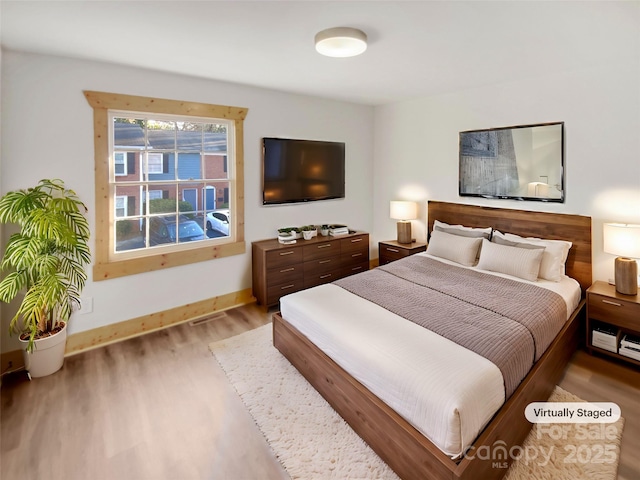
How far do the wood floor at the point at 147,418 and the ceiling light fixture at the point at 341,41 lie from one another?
8.41ft

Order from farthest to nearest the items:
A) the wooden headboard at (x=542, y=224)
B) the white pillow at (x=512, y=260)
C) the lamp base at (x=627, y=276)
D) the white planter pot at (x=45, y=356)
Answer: the wooden headboard at (x=542, y=224) < the white pillow at (x=512, y=260) < the lamp base at (x=627, y=276) < the white planter pot at (x=45, y=356)

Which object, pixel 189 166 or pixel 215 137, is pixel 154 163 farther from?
pixel 215 137

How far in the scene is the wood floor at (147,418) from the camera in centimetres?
180

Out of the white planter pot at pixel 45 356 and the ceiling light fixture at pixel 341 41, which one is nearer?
the ceiling light fixture at pixel 341 41

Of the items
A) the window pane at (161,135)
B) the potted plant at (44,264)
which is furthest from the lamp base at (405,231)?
the potted plant at (44,264)

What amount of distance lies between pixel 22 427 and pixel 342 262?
327 centimetres

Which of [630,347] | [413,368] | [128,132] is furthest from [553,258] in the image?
[128,132]

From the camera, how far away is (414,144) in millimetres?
4551

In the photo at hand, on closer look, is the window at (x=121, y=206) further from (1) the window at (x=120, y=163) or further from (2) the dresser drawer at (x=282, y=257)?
(2) the dresser drawer at (x=282, y=257)

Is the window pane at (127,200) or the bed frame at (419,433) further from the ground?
the window pane at (127,200)

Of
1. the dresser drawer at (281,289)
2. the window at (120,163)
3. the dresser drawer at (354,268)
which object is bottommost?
the dresser drawer at (281,289)

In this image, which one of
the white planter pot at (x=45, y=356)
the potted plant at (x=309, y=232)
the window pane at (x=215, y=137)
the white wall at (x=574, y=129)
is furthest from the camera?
the potted plant at (x=309, y=232)

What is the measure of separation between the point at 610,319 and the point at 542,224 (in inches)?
41.5

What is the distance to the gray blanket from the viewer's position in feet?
6.46
